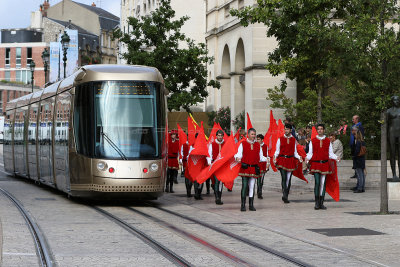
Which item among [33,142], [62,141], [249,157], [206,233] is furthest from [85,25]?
[206,233]

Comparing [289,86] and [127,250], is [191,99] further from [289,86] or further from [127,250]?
[127,250]

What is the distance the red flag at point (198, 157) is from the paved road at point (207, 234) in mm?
899

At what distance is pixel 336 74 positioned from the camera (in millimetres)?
17609

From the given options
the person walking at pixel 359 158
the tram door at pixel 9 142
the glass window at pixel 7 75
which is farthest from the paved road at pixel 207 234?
the glass window at pixel 7 75

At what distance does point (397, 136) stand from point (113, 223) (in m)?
8.94

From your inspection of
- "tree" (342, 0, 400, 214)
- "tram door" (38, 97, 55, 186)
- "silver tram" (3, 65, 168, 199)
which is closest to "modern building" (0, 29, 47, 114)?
"tram door" (38, 97, 55, 186)

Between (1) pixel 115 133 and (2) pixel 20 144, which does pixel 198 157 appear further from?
(2) pixel 20 144

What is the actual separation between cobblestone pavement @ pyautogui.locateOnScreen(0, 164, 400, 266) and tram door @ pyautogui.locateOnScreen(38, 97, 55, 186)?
5.96ft

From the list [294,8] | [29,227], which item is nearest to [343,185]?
[294,8]

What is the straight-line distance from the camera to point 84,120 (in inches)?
739

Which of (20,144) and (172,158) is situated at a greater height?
(20,144)

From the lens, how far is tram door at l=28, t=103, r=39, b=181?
25.9 m

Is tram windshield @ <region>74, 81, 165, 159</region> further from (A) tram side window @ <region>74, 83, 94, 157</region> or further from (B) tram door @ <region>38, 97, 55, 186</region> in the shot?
(B) tram door @ <region>38, 97, 55, 186</region>

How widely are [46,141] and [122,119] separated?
5.43 metres
